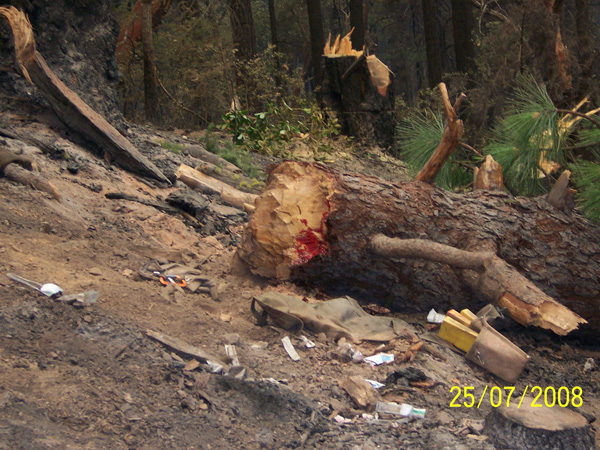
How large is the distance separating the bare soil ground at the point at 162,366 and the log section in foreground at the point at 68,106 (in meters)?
1.25

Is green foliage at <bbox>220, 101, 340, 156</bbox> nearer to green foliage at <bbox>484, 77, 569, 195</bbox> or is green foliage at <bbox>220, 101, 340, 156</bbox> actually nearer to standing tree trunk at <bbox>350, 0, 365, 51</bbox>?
standing tree trunk at <bbox>350, 0, 365, 51</bbox>

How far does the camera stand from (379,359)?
122 inches

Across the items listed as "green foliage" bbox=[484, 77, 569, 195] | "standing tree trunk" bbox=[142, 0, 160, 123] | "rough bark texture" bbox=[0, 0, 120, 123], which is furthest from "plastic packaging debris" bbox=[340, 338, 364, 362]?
"standing tree trunk" bbox=[142, 0, 160, 123]

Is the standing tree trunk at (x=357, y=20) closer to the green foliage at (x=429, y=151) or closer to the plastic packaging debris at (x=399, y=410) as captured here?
the green foliage at (x=429, y=151)

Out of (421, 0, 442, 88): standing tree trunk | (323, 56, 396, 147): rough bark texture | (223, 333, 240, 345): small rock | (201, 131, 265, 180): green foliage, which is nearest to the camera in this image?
(223, 333, 240, 345): small rock

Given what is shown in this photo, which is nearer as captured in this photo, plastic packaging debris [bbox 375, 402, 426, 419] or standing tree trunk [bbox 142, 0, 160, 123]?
plastic packaging debris [bbox 375, 402, 426, 419]

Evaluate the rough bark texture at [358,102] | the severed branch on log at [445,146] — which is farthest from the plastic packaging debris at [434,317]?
the rough bark texture at [358,102]

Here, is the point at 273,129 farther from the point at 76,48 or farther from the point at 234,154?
the point at 76,48

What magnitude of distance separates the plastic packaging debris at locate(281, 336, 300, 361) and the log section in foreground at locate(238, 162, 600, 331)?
818 mm

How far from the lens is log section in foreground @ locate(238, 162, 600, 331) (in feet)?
12.3

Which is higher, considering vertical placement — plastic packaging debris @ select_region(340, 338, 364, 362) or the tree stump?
the tree stump

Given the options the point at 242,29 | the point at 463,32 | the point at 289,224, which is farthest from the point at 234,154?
the point at 463,32
